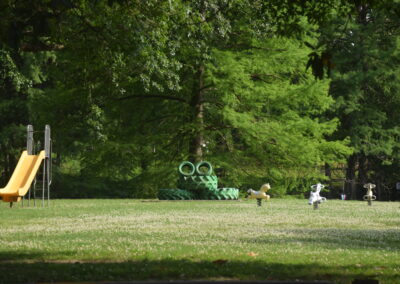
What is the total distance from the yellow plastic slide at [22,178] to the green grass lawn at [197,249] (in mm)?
6602

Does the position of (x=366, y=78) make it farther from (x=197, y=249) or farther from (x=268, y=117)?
(x=197, y=249)

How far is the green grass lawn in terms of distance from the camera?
8.48 metres

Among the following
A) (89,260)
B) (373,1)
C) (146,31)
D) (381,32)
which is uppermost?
(381,32)

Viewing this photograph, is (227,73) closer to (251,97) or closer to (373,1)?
(251,97)

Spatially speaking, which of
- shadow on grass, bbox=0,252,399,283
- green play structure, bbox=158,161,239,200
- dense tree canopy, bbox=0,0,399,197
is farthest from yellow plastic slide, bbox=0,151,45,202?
shadow on grass, bbox=0,252,399,283

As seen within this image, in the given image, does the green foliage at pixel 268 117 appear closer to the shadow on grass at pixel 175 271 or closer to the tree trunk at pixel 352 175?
the tree trunk at pixel 352 175

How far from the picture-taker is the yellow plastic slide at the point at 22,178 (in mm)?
25016

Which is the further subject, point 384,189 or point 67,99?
point 384,189

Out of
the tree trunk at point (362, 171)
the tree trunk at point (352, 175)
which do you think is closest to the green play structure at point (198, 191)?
the tree trunk at point (352, 175)

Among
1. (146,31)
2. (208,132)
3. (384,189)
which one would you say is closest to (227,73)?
(208,132)

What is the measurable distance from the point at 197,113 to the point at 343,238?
25.3 meters

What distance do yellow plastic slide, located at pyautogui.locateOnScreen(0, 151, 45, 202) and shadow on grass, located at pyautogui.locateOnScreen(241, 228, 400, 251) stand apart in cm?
1240

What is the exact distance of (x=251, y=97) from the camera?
3694 centimetres

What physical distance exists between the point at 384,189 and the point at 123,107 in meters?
23.7
